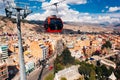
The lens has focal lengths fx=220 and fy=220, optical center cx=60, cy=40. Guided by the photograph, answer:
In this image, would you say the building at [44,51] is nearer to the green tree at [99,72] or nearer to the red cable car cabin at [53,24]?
the green tree at [99,72]

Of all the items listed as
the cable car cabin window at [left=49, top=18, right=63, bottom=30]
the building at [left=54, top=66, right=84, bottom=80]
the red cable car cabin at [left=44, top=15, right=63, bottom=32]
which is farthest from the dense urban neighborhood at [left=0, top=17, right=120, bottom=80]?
the cable car cabin window at [left=49, top=18, right=63, bottom=30]

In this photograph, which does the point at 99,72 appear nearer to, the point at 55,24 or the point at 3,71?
the point at 3,71

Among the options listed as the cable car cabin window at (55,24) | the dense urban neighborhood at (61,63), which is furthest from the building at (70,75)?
the cable car cabin window at (55,24)

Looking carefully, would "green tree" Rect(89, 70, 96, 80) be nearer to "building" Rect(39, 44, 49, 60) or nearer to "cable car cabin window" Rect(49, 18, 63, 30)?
"cable car cabin window" Rect(49, 18, 63, 30)

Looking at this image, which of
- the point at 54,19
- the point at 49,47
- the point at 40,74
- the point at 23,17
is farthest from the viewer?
the point at 49,47

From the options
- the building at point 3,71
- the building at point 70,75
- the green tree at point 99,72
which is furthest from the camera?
the building at point 3,71

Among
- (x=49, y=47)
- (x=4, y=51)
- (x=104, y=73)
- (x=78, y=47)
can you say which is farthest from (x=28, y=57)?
(x=104, y=73)

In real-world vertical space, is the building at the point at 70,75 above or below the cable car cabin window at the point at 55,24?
below

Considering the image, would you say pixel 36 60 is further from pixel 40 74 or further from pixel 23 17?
pixel 23 17

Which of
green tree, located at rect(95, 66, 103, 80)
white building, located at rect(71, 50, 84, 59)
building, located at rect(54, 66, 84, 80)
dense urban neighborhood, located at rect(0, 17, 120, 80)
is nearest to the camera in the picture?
building, located at rect(54, 66, 84, 80)

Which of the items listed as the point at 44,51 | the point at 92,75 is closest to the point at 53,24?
the point at 92,75

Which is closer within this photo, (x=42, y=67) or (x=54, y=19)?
(x=54, y=19)
